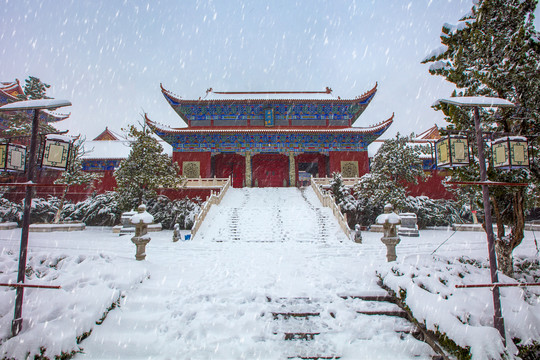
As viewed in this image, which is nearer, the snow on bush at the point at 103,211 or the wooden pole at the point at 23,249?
the wooden pole at the point at 23,249

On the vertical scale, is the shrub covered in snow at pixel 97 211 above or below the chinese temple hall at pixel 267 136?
below

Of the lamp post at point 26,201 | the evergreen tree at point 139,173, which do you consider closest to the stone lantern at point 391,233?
the lamp post at point 26,201

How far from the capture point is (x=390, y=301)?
4.04m

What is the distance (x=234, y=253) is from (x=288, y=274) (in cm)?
239

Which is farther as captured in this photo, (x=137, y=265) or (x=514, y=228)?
(x=137, y=265)

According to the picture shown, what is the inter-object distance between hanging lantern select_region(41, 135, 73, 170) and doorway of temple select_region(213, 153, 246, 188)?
54.7ft

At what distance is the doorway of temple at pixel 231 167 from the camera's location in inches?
797

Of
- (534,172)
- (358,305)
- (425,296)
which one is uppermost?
(534,172)

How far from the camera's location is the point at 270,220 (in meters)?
11.3

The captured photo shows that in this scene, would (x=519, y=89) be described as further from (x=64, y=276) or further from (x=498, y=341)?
(x=64, y=276)

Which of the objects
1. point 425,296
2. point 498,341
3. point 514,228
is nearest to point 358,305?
point 425,296

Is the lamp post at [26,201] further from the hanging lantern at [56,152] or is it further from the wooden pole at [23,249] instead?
the hanging lantern at [56,152]

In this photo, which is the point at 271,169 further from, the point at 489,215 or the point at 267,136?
the point at 489,215

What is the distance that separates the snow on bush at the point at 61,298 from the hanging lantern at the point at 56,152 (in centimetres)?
159
